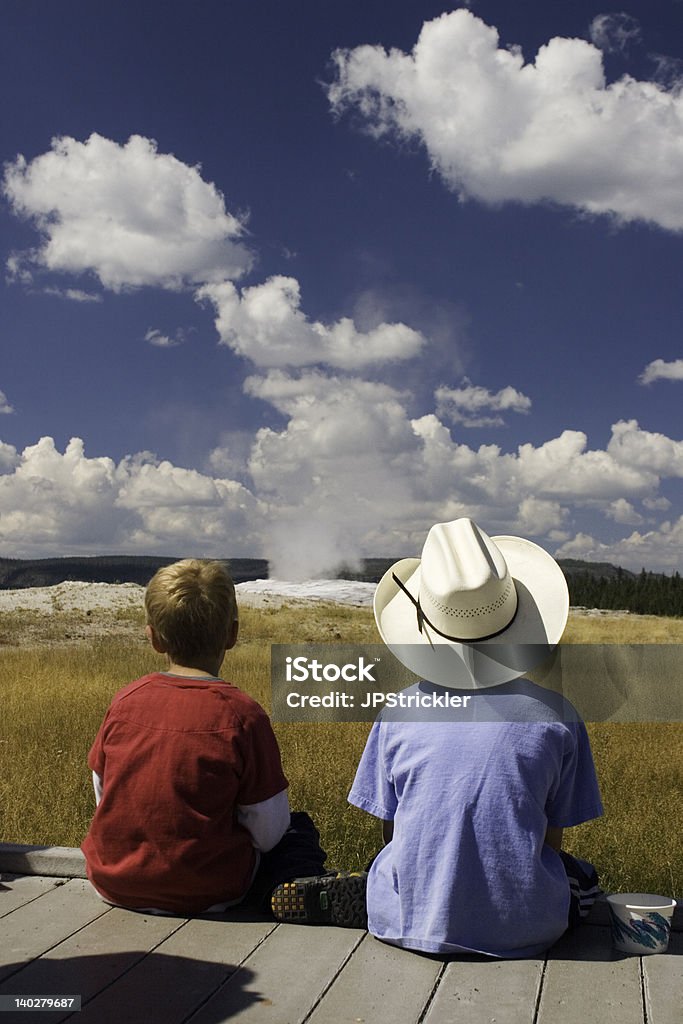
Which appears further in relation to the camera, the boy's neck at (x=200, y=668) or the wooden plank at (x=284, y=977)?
the boy's neck at (x=200, y=668)

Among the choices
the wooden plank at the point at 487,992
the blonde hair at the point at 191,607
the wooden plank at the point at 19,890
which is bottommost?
the wooden plank at the point at 19,890

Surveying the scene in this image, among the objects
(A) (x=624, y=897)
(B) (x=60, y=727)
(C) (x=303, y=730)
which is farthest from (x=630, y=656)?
(A) (x=624, y=897)

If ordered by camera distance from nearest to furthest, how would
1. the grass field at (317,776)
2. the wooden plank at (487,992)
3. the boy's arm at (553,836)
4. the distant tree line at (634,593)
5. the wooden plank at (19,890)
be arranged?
the wooden plank at (487,992) → the boy's arm at (553,836) → the wooden plank at (19,890) → the grass field at (317,776) → the distant tree line at (634,593)

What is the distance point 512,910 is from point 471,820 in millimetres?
308

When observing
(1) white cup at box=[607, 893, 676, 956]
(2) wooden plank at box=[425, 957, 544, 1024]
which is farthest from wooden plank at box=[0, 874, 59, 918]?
(1) white cup at box=[607, 893, 676, 956]

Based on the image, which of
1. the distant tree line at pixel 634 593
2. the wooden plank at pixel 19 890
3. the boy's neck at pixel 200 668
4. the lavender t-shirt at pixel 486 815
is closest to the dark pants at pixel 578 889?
the lavender t-shirt at pixel 486 815

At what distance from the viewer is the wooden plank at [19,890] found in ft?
11.1

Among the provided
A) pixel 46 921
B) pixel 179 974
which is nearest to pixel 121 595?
pixel 46 921

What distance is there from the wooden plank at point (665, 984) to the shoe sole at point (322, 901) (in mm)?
894

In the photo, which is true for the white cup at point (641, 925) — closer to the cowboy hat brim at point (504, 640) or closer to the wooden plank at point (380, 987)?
the wooden plank at point (380, 987)

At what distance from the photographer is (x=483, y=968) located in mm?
2701

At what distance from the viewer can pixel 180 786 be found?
3.02 meters

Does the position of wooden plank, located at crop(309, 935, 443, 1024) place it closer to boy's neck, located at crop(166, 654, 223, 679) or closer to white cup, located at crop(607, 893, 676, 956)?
white cup, located at crop(607, 893, 676, 956)

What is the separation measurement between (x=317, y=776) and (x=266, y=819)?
309cm
